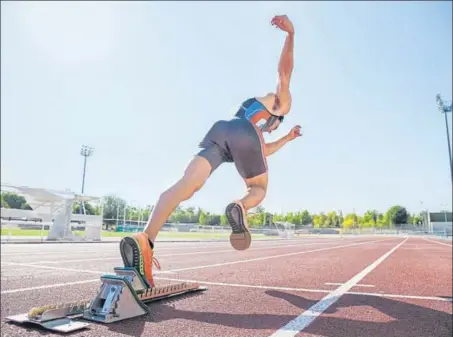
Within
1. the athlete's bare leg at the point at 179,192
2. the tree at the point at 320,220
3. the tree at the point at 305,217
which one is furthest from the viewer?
the tree at the point at 320,220

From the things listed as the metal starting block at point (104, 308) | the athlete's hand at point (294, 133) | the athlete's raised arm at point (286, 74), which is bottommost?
the metal starting block at point (104, 308)

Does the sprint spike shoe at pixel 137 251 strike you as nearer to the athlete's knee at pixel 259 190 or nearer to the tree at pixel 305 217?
the athlete's knee at pixel 259 190

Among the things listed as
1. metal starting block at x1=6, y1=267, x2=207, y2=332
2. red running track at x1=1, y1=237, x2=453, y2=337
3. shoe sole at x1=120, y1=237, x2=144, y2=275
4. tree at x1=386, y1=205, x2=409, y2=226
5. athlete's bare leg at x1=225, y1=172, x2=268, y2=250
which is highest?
tree at x1=386, y1=205, x2=409, y2=226

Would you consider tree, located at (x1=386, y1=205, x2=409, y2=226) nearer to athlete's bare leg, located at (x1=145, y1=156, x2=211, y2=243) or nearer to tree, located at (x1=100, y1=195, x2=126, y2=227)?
athlete's bare leg, located at (x1=145, y1=156, x2=211, y2=243)

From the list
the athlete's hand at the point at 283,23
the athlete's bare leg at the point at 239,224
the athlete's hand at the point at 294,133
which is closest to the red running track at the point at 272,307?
the athlete's bare leg at the point at 239,224

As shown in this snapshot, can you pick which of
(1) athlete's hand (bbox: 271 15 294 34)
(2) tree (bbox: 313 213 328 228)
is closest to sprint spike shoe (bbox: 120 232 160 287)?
(1) athlete's hand (bbox: 271 15 294 34)

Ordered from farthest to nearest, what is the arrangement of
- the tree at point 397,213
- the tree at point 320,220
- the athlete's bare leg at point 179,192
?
the tree at point 397,213 → the tree at point 320,220 → the athlete's bare leg at point 179,192

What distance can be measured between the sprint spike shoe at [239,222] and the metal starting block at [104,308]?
26.4 inches

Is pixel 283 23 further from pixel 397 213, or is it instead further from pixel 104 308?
pixel 397 213

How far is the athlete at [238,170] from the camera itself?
1973 mm

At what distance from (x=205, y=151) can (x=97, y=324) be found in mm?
1228

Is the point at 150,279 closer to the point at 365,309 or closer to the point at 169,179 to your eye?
the point at 169,179

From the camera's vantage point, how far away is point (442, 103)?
145 ft

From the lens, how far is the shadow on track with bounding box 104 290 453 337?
6.86ft
